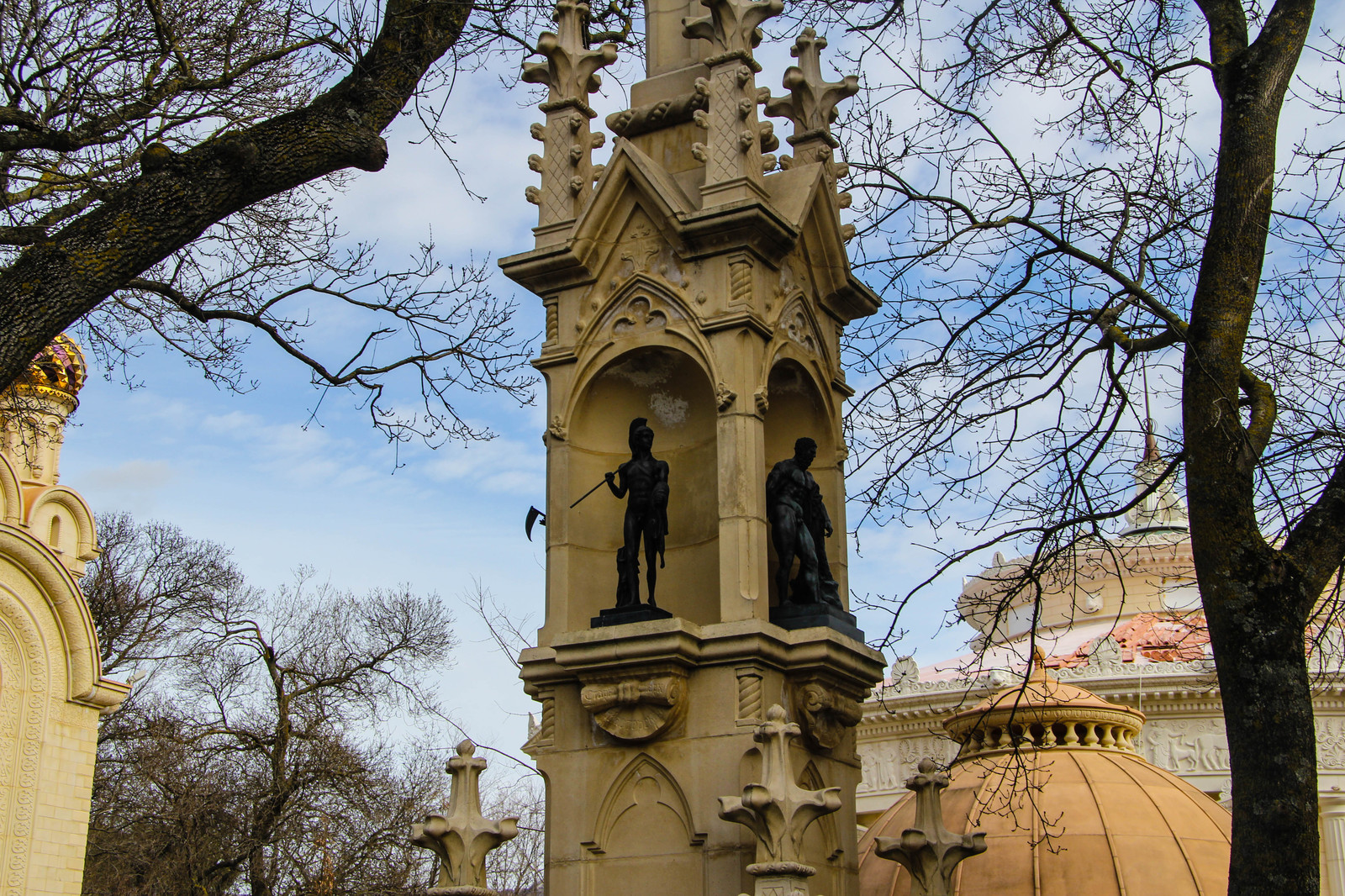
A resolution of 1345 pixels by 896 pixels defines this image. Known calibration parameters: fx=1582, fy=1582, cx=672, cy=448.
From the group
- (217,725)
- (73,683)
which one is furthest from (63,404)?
(73,683)

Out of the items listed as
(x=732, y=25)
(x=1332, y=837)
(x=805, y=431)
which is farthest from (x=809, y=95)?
(x=1332, y=837)

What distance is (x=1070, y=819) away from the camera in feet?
50.8

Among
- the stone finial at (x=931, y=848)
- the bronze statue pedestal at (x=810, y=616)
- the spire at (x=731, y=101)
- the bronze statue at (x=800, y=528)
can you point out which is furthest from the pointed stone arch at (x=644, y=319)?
the stone finial at (x=931, y=848)

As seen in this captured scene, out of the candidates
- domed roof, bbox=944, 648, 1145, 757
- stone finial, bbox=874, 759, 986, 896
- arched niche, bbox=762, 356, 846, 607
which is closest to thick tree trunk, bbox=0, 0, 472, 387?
arched niche, bbox=762, 356, 846, 607

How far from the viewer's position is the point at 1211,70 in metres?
9.73

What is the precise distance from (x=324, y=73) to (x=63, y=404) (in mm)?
25727

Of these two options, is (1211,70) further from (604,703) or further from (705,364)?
(604,703)

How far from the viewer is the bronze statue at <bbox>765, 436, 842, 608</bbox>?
11562 millimetres

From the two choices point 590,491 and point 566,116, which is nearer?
point 590,491

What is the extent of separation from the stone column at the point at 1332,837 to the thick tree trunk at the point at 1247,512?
87.1ft

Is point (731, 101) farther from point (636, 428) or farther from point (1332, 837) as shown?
point (1332, 837)

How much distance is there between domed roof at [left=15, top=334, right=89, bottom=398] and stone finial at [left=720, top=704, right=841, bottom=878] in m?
4.80

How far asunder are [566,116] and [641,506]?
334 cm

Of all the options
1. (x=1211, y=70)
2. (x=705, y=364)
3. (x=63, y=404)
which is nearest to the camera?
(x=1211, y=70)
